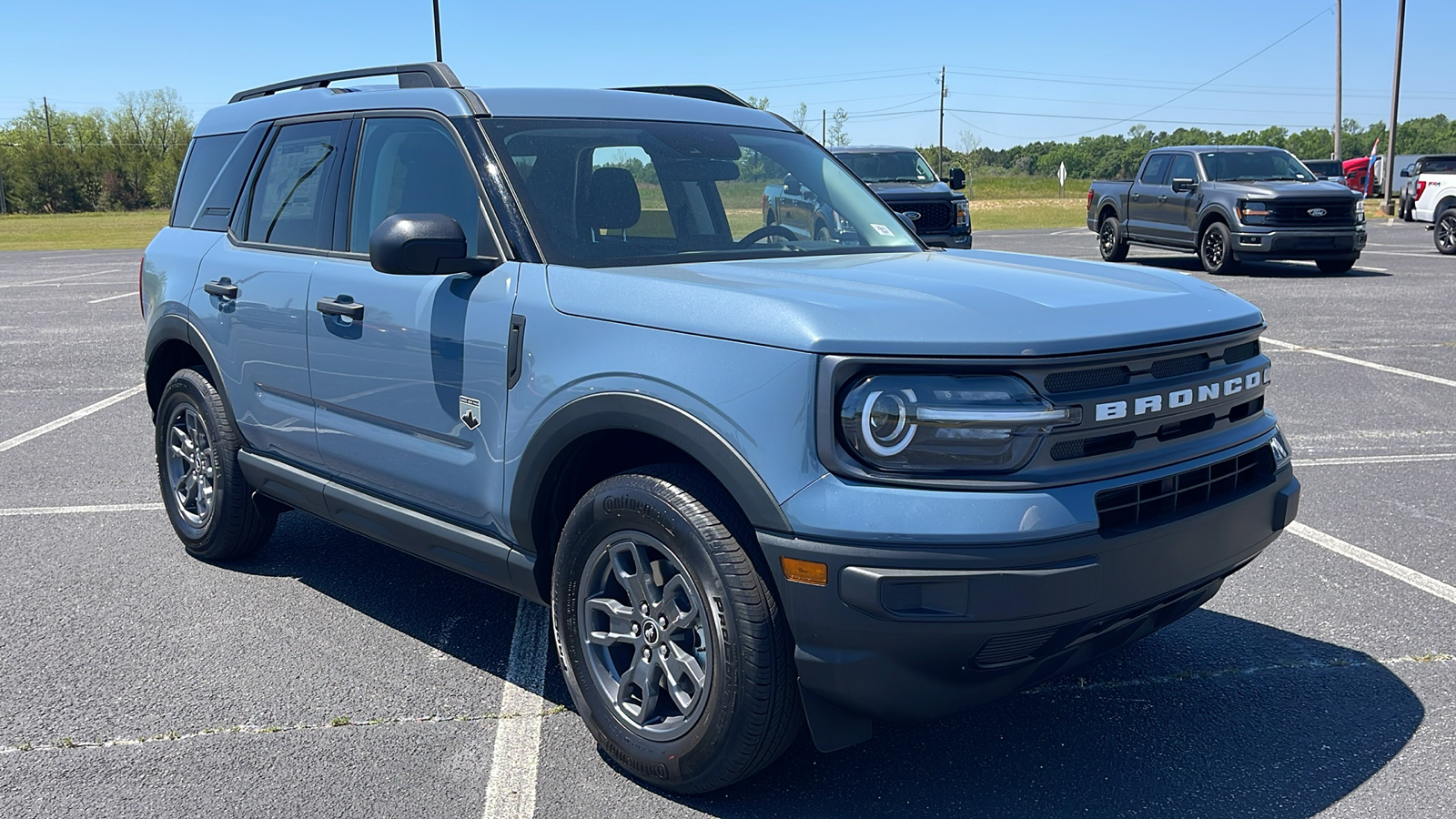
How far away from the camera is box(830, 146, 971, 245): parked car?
15.7 metres

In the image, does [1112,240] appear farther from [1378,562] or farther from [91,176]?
[91,176]

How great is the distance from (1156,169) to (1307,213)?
124 inches

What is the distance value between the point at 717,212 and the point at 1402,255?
20.0 metres

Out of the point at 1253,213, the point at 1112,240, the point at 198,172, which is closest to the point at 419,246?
the point at 198,172

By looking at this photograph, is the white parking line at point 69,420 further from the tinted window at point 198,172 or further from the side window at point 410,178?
the side window at point 410,178

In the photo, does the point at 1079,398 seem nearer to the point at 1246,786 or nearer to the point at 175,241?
the point at 1246,786

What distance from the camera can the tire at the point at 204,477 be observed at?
493 cm

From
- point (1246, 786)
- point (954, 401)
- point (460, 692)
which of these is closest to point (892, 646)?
point (954, 401)

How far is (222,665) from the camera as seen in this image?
13.4ft

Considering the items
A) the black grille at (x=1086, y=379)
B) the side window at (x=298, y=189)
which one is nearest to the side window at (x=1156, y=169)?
the side window at (x=298, y=189)

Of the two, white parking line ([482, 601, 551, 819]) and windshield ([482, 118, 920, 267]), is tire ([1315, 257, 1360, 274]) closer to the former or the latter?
windshield ([482, 118, 920, 267])

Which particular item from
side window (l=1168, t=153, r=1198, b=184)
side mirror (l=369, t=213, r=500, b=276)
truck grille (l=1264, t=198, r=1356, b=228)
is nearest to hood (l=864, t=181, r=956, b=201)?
side window (l=1168, t=153, r=1198, b=184)

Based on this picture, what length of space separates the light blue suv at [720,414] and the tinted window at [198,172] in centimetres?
76

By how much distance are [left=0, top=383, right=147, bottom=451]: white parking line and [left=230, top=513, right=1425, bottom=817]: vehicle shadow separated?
4.79m
